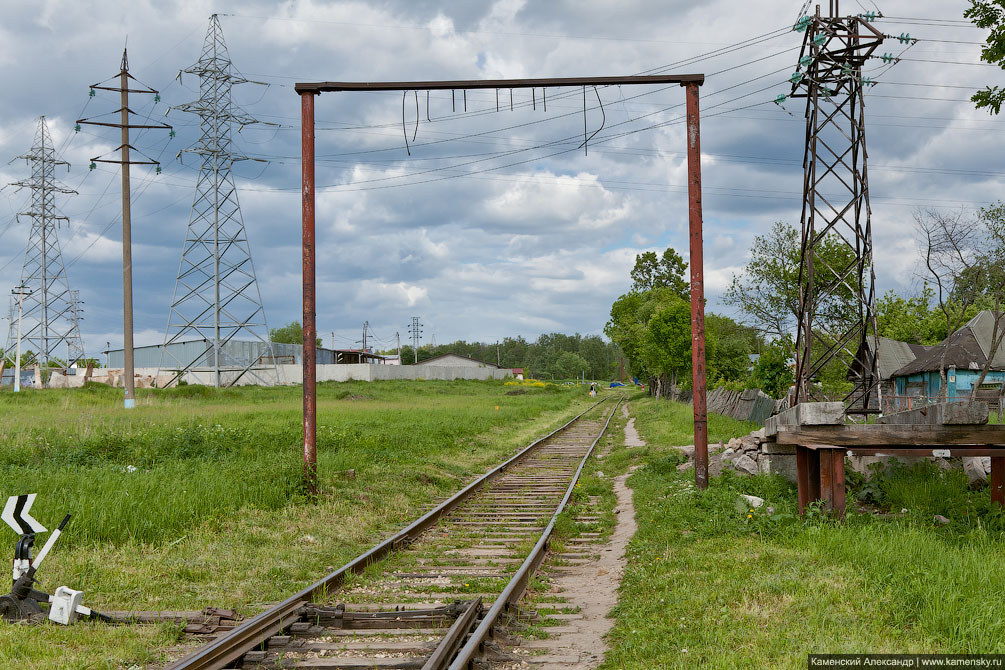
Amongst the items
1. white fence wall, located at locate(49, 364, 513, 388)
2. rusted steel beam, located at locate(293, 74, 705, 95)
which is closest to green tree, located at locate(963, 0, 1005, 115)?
rusted steel beam, located at locate(293, 74, 705, 95)

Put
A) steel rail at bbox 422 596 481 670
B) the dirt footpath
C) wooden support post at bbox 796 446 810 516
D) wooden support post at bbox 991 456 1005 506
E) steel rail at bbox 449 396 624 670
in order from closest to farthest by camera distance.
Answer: steel rail at bbox 422 596 481 670 < steel rail at bbox 449 396 624 670 < the dirt footpath < wooden support post at bbox 991 456 1005 506 < wooden support post at bbox 796 446 810 516

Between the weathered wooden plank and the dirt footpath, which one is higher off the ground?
the weathered wooden plank

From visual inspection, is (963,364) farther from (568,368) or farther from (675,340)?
(568,368)

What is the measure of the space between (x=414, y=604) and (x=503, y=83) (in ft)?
29.1

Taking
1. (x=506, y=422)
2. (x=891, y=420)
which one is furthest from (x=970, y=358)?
(x=891, y=420)

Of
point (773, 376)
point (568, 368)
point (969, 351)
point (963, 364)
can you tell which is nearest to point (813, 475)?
point (773, 376)

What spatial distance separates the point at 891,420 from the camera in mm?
10578

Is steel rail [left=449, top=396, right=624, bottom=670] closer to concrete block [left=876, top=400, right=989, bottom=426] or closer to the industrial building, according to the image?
concrete block [left=876, top=400, right=989, bottom=426]

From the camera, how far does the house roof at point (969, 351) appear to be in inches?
1480

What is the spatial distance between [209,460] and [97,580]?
6.73 meters

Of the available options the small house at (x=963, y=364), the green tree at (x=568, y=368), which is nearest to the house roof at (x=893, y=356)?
the small house at (x=963, y=364)

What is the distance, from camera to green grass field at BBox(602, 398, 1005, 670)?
521 cm

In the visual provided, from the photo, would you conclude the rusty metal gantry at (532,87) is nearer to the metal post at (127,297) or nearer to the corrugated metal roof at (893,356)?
the metal post at (127,297)

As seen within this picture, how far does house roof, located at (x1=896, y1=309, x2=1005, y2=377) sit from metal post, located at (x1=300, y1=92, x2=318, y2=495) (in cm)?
3362
